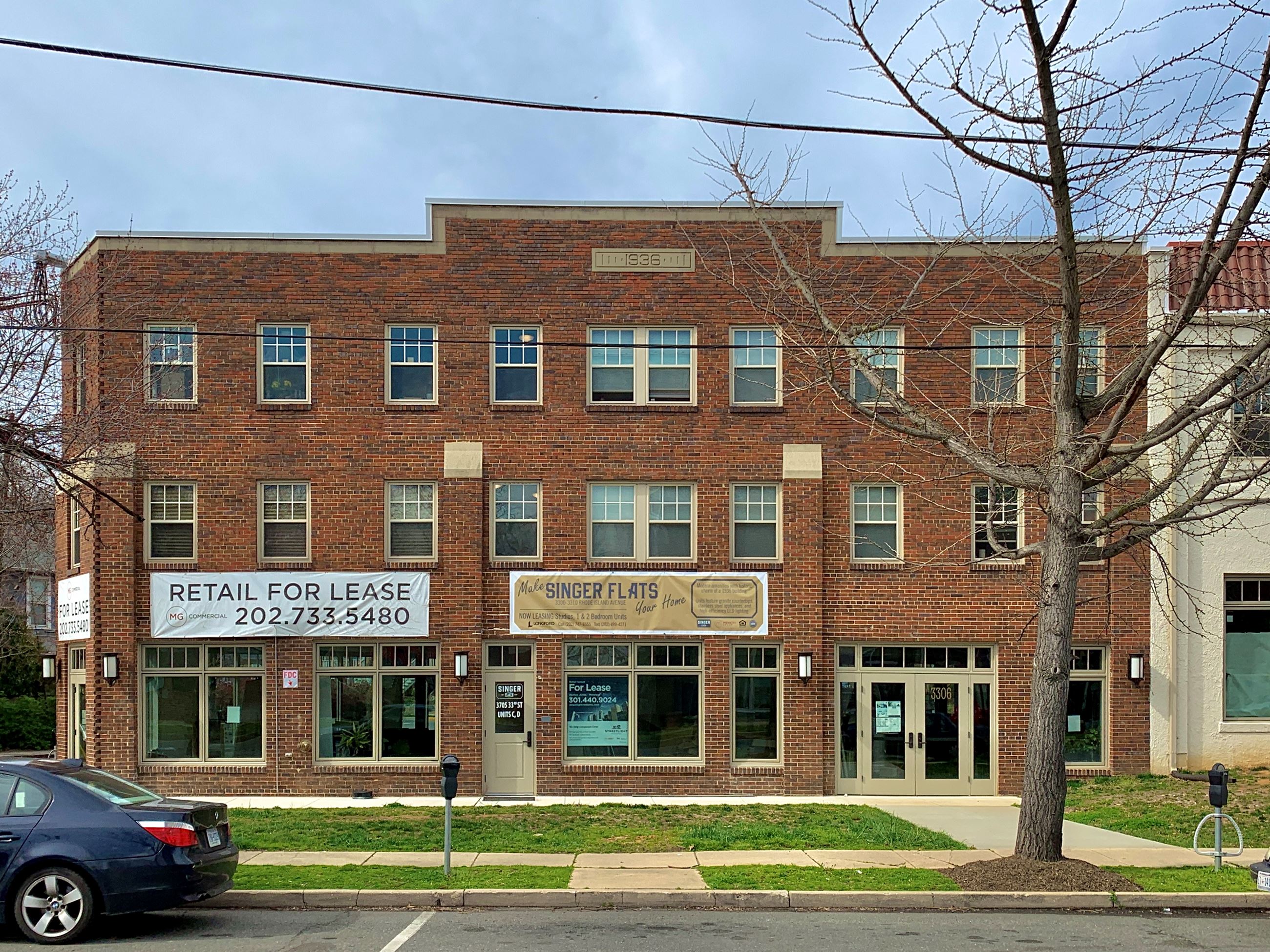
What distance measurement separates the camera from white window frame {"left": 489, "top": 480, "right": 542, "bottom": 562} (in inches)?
861

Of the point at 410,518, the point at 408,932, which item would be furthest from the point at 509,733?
the point at 408,932

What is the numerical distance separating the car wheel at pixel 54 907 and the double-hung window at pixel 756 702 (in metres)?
12.7

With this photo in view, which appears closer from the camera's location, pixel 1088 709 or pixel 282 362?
pixel 282 362

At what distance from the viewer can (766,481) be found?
22031 millimetres

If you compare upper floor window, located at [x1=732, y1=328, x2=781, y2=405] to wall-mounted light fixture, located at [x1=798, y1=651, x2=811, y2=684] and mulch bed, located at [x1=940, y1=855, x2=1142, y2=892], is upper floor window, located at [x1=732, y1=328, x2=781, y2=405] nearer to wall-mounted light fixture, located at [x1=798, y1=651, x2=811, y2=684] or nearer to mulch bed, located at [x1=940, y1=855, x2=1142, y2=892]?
wall-mounted light fixture, located at [x1=798, y1=651, x2=811, y2=684]

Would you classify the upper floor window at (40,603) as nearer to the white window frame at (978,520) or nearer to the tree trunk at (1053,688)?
the white window frame at (978,520)

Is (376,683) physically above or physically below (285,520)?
below

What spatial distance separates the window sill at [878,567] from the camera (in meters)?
21.9

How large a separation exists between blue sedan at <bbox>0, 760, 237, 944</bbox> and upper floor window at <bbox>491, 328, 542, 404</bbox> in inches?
465

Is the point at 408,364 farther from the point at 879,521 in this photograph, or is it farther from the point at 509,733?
the point at 879,521

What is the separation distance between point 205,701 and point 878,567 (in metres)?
11.4

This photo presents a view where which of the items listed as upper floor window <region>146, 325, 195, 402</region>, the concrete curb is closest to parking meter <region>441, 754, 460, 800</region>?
the concrete curb

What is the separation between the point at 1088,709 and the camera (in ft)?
72.7

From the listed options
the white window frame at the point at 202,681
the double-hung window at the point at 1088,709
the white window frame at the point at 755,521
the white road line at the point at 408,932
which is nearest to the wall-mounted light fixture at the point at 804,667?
the white window frame at the point at 755,521
